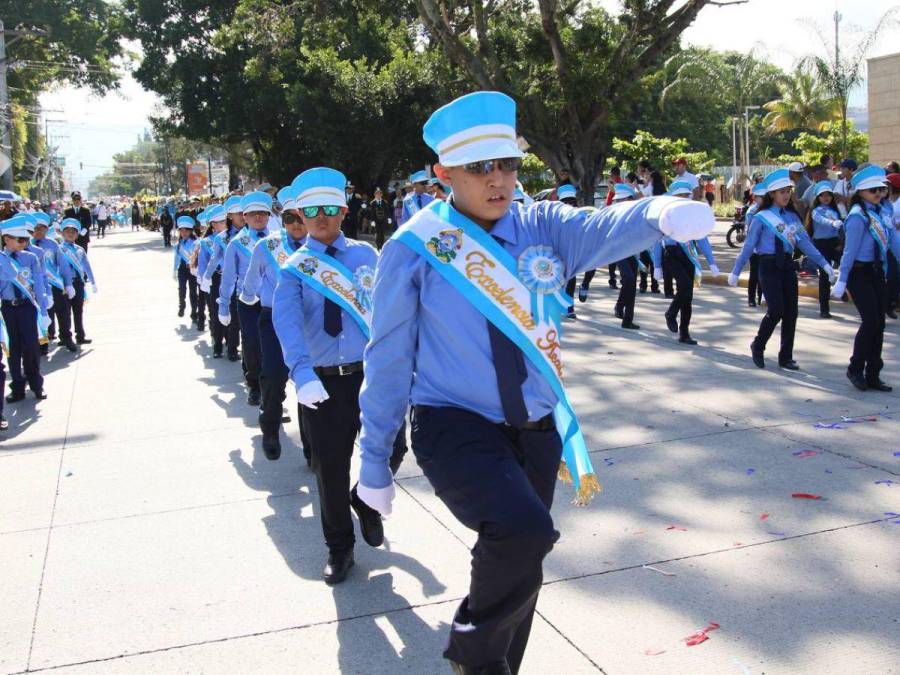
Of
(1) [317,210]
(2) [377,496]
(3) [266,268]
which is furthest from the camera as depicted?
(3) [266,268]

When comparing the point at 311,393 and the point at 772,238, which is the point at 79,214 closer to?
the point at 772,238

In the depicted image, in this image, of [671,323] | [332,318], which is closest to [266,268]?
[332,318]

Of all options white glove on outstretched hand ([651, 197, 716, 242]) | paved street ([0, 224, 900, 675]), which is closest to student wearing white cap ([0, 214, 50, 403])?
paved street ([0, 224, 900, 675])

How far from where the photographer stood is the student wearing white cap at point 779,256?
900cm

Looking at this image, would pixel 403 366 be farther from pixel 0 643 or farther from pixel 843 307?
pixel 843 307

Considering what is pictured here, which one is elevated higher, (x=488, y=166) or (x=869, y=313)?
(x=488, y=166)

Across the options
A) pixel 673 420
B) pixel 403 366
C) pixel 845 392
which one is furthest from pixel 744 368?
pixel 403 366

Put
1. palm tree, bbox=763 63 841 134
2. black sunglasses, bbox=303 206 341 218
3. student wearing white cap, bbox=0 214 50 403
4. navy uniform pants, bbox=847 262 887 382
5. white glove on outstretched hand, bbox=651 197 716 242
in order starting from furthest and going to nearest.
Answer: palm tree, bbox=763 63 841 134
student wearing white cap, bbox=0 214 50 403
navy uniform pants, bbox=847 262 887 382
black sunglasses, bbox=303 206 341 218
white glove on outstretched hand, bbox=651 197 716 242

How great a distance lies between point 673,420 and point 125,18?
128ft

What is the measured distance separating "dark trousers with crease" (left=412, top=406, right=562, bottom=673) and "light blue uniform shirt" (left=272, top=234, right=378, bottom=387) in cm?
184

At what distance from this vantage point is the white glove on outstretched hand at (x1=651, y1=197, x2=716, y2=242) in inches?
103

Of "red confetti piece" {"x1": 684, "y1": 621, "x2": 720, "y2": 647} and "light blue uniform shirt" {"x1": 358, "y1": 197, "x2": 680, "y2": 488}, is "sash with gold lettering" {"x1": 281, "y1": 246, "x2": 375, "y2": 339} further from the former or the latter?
"red confetti piece" {"x1": 684, "y1": 621, "x2": 720, "y2": 647}

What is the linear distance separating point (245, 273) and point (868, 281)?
5307 mm

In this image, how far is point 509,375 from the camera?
3.00m
